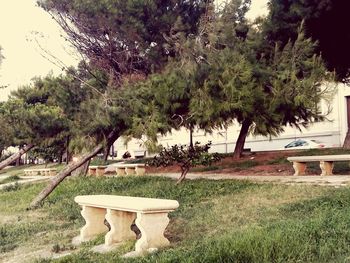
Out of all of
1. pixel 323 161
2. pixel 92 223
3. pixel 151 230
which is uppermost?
pixel 323 161

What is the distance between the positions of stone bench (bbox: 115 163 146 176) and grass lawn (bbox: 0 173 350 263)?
5.53m

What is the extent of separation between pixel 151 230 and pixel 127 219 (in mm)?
976

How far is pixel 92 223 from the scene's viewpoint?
286 inches

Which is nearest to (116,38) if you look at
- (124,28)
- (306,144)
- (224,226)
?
(124,28)

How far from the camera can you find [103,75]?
11.5 metres

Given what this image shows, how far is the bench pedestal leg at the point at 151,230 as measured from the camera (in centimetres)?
→ 551

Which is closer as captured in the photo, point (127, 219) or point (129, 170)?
point (127, 219)

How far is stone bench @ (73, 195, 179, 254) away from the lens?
219 inches

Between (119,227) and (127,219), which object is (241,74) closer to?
(127,219)

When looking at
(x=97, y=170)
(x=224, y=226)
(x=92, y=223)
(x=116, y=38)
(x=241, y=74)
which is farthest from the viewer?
(x=97, y=170)

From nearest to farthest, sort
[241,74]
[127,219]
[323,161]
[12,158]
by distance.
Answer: [127,219] < [241,74] < [323,161] < [12,158]

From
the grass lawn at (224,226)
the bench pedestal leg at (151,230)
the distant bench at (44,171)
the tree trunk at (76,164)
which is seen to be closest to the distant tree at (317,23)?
the grass lawn at (224,226)

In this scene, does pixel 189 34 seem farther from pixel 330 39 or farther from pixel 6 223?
pixel 6 223

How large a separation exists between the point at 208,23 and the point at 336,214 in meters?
5.63
